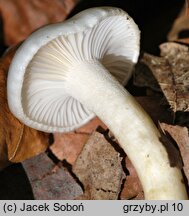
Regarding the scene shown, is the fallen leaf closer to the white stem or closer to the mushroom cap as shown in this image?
the mushroom cap

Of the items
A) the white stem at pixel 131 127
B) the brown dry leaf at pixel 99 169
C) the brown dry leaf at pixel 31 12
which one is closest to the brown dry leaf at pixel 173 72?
the white stem at pixel 131 127

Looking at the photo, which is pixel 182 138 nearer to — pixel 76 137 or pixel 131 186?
pixel 131 186

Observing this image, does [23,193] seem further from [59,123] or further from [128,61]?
[128,61]

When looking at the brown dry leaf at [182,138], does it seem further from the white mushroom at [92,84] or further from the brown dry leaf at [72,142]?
the brown dry leaf at [72,142]

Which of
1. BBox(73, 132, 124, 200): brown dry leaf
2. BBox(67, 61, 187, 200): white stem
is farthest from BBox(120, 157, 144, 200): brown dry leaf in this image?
BBox(67, 61, 187, 200): white stem

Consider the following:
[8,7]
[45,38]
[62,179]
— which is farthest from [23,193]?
[8,7]

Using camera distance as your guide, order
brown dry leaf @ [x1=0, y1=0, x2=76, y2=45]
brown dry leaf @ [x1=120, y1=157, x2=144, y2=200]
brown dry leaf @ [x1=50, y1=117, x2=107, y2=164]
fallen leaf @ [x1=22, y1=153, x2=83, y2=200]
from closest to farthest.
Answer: brown dry leaf @ [x1=120, y1=157, x2=144, y2=200] < fallen leaf @ [x1=22, y1=153, x2=83, y2=200] < brown dry leaf @ [x1=50, y1=117, x2=107, y2=164] < brown dry leaf @ [x1=0, y1=0, x2=76, y2=45]
